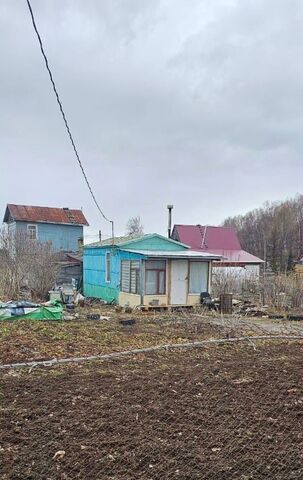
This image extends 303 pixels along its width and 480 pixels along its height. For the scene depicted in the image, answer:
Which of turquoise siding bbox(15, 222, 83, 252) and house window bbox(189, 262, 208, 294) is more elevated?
turquoise siding bbox(15, 222, 83, 252)

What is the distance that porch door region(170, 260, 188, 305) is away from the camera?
15.0 meters

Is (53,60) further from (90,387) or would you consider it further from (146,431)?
(146,431)

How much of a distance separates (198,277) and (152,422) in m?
12.4

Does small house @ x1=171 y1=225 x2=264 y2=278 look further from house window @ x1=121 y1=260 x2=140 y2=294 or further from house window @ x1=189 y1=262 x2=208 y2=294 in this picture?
house window @ x1=121 y1=260 x2=140 y2=294

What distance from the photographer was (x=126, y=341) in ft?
23.9

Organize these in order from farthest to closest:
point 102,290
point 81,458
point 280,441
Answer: point 102,290 < point 280,441 < point 81,458

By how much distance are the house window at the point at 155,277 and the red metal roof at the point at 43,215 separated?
44.0 feet

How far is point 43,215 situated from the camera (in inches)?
1055

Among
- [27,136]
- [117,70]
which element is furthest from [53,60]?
[27,136]

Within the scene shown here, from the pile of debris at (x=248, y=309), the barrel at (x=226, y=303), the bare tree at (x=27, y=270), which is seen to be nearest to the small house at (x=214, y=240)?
the pile of debris at (x=248, y=309)

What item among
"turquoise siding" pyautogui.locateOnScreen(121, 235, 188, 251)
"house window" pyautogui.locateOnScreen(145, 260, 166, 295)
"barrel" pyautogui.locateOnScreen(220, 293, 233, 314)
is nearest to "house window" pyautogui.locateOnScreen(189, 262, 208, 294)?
"house window" pyautogui.locateOnScreen(145, 260, 166, 295)

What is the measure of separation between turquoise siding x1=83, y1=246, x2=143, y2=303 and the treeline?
77.1ft

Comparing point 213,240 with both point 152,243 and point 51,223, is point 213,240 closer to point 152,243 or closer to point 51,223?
point 51,223

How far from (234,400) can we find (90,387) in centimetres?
142
